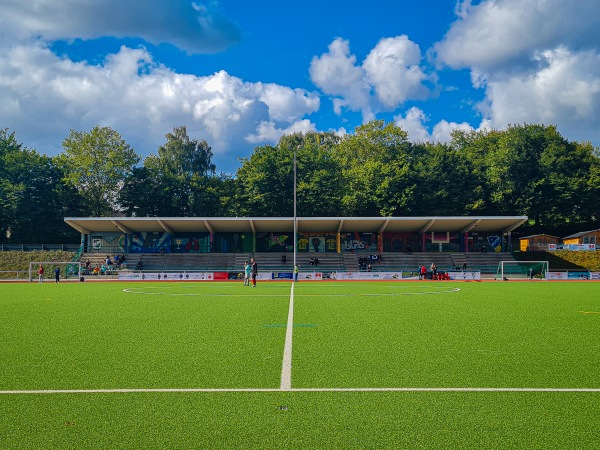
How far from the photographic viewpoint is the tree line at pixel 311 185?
6262cm

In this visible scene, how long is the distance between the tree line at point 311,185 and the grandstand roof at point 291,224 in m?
9.75

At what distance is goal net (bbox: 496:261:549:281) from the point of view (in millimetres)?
43250

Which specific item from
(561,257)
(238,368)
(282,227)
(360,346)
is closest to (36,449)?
(238,368)

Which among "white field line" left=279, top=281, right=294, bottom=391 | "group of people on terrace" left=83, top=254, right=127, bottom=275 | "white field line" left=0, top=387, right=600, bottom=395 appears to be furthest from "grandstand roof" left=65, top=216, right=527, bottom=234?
"white field line" left=0, top=387, right=600, bottom=395

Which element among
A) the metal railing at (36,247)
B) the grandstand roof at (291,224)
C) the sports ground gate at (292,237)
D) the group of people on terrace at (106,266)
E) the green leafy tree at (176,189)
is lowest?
the group of people on terrace at (106,266)

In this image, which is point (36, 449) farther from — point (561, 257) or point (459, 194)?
point (459, 194)

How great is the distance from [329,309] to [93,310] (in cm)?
785

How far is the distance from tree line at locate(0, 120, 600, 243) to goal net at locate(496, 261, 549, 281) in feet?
63.8

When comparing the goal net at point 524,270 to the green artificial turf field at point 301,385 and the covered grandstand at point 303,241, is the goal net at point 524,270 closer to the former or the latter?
the covered grandstand at point 303,241

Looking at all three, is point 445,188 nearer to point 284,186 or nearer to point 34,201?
point 284,186

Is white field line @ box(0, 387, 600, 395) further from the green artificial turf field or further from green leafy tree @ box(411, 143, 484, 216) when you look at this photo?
green leafy tree @ box(411, 143, 484, 216)

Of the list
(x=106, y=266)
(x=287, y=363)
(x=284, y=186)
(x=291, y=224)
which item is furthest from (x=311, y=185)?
(x=287, y=363)

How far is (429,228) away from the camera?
52750 millimetres

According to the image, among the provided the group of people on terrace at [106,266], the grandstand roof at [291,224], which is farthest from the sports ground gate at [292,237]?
the group of people on terrace at [106,266]
